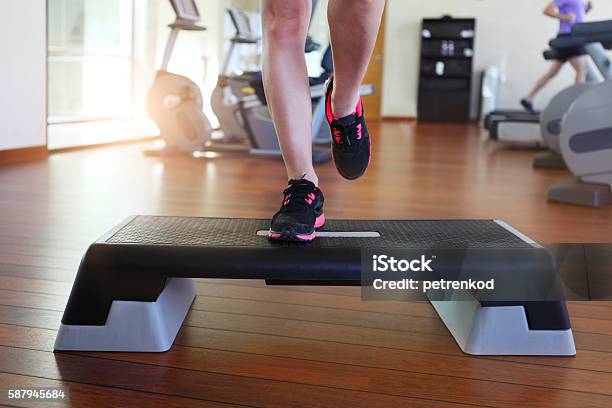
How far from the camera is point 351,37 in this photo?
1185 mm

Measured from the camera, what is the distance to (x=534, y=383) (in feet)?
3.10

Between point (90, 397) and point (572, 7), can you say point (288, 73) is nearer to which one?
point (90, 397)

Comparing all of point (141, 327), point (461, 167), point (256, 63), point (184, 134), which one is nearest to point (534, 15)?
point (256, 63)

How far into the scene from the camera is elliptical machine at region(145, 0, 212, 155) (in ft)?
13.3

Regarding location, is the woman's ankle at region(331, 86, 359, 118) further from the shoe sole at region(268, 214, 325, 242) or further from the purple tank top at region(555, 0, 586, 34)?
the purple tank top at region(555, 0, 586, 34)

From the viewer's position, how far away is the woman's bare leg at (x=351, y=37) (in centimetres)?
115

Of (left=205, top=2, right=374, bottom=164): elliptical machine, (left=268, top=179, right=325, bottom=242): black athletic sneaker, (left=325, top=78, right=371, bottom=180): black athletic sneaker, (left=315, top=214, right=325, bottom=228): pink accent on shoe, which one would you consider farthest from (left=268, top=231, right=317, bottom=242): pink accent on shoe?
(left=205, top=2, right=374, bottom=164): elliptical machine

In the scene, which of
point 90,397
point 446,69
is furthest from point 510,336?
point 446,69

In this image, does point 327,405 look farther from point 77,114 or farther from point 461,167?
point 77,114

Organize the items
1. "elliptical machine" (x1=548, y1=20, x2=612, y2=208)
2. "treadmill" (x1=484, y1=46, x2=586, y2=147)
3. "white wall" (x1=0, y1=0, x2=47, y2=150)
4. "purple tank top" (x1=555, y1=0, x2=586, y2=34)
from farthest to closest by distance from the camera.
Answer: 1. "purple tank top" (x1=555, y1=0, x2=586, y2=34)
2. "treadmill" (x1=484, y1=46, x2=586, y2=147)
3. "white wall" (x1=0, y1=0, x2=47, y2=150)
4. "elliptical machine" (x1=548, y1=20, x2=612, y2=208)

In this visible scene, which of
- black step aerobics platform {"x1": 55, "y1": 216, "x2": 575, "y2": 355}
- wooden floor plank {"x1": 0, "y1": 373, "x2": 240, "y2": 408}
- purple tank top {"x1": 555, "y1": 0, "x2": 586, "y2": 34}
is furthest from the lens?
purple tank top {"x1": 555, "y1": 0, "x2": 586, "y2": 34}

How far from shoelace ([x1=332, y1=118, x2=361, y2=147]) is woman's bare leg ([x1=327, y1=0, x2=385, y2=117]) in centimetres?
6

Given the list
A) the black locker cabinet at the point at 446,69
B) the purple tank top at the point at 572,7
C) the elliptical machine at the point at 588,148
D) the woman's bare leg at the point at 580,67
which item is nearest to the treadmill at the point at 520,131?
the woman's bare leg at the point at 580,67

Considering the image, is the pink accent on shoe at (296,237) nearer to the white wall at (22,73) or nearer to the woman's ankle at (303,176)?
the woman's ankle at (303,176)
